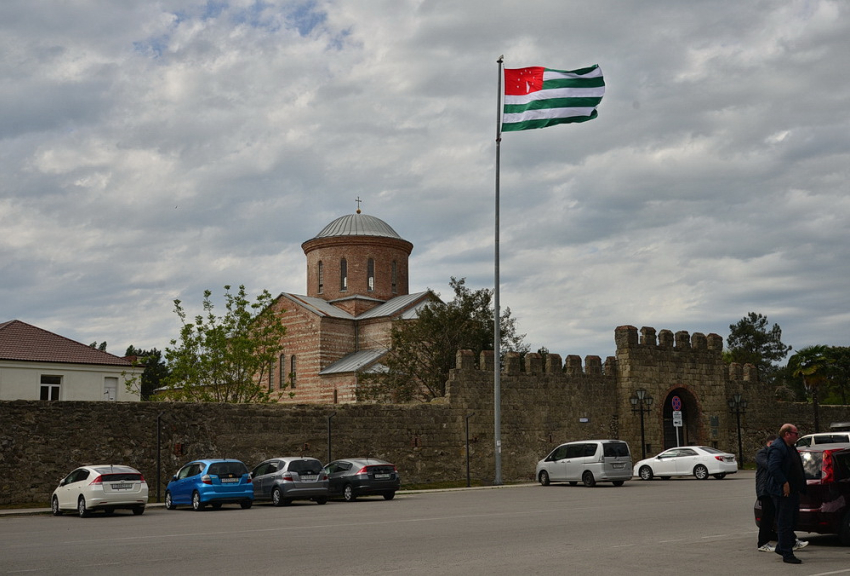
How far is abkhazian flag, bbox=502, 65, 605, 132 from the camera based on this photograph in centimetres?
2744

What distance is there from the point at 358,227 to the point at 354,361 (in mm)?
10581

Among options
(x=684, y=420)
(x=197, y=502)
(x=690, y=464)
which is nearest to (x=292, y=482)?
(x=197, y=502)

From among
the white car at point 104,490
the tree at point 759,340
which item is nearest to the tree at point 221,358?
the white car at point 104,490

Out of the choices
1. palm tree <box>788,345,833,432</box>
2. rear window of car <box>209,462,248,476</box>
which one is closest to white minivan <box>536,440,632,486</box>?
rear window of car <box>209,462,248,476</box>

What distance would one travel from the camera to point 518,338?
49.1 metres

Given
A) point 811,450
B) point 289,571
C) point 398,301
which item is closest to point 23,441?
point 289,571

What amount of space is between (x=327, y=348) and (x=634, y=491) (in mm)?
32688

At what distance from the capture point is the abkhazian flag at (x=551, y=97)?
27438 millimetres

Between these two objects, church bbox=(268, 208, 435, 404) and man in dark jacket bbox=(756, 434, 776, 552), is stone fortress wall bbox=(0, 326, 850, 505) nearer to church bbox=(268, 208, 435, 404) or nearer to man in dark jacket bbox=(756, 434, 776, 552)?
church bbox=(268, 208, 435, 404)

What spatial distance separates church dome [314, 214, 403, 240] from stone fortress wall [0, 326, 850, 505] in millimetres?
24501

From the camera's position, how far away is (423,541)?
12406 millimetres

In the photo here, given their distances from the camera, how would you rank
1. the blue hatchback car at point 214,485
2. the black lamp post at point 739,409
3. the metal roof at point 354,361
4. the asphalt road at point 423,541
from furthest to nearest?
the metal roof at point 354,361, the black lamp post at point 739,409, the blue hatchback car at point 214,485, the asphalt road at point 423,541

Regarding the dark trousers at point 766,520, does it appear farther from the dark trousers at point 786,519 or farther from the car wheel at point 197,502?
the car wheel at point 197,502

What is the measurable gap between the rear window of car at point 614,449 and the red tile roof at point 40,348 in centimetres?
2528
